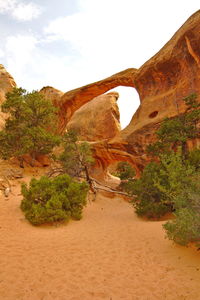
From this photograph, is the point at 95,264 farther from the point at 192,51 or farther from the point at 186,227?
the point at 192,51

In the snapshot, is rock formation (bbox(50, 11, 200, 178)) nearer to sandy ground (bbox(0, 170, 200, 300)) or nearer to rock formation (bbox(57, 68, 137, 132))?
rock formation (bbox(57, 68, 137, 132))

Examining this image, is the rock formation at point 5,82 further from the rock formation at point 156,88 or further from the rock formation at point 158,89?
the rock formation at point 158,89

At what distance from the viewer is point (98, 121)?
27.4m

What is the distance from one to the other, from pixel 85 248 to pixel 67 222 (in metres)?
3.55

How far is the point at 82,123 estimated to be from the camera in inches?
1087

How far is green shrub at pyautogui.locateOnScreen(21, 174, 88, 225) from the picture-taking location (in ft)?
34.1

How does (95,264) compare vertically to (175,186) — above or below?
below

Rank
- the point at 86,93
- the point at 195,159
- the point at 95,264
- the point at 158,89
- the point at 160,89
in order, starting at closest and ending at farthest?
the point at 95,264 → the point at 195,159 → the point at 160,89 → the point at 158,89 → the point at 86,93

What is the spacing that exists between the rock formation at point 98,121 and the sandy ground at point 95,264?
58.4ft

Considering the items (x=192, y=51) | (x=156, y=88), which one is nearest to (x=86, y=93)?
(x=156, y=88)

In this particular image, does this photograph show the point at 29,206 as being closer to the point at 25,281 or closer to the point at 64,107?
the point at 25,281

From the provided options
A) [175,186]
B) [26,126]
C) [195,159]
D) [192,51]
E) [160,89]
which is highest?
[192,51]

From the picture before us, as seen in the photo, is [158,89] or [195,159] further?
[158,89]

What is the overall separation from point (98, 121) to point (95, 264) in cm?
2221
